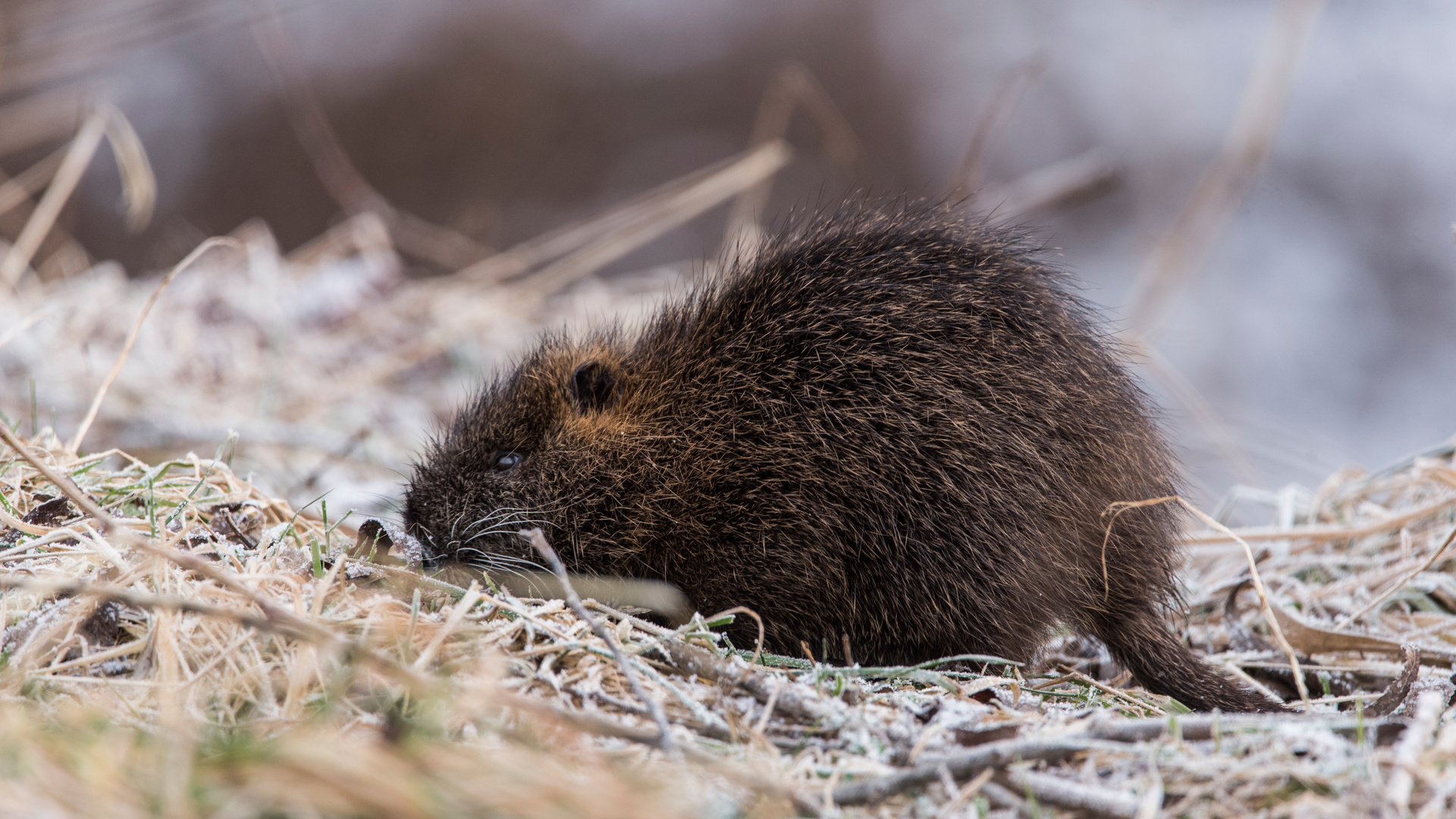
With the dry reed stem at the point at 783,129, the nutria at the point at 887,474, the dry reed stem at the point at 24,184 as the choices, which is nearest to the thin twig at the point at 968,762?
the nutria at the point at 887,474

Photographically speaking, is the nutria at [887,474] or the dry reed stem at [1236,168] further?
the dry reed stem at [1236,168]

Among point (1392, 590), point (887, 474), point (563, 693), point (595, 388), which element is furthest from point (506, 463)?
point (1392, 590)

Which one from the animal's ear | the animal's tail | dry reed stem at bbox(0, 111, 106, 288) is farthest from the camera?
dry reed stem at bbox(0, 111, 106, 288)

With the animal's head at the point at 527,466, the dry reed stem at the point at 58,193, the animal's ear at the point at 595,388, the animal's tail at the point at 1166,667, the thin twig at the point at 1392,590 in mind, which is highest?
the dry reed stem at the point at 58,193

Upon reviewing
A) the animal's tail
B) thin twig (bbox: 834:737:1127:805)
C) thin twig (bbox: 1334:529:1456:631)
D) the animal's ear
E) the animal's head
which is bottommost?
thin twig (bbox: 834:737:1127:805)

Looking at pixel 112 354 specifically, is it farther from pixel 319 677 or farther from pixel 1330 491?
pixel 1330 491

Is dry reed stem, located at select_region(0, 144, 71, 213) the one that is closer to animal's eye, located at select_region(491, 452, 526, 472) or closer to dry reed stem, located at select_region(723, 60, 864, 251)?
animal's eye, located at select_region(491, 452, 526, 472)

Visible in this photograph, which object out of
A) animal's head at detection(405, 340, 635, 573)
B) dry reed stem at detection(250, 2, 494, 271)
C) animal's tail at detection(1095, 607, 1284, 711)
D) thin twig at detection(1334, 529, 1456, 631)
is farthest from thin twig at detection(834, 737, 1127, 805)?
dry reed stem at detection(250, 2, 494, 271)

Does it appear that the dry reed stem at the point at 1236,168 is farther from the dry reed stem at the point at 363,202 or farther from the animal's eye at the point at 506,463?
the dry reed stem at the point at 363,202
